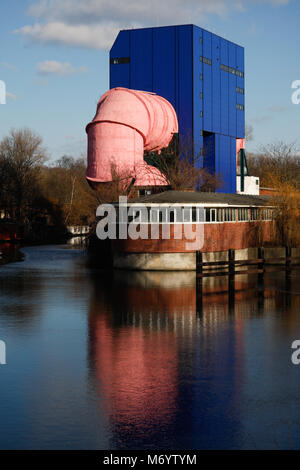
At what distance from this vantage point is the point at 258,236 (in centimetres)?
4519

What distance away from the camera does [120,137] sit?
169 feet

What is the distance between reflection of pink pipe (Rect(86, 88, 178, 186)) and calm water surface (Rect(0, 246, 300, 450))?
24.0 meters

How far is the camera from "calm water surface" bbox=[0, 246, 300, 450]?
35.2 feet

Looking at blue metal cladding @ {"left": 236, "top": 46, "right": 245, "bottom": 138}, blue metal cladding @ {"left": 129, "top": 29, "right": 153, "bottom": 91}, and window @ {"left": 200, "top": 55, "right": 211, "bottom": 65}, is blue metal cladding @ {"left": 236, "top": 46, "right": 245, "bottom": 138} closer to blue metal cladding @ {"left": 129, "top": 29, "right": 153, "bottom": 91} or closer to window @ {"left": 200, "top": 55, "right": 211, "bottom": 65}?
window @ {"left": 200, "top": 55, "right": 211, "bottom": 65}

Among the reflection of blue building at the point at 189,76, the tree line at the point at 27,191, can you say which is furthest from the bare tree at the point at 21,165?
the reflection of blue building at the point at 189,76

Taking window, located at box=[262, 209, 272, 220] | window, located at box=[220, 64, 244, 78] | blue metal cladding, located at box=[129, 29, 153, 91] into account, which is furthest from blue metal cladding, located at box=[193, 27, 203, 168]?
window, located at box=[262, 209, 272, 220]

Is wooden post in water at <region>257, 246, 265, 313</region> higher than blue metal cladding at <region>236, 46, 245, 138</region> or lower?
lower

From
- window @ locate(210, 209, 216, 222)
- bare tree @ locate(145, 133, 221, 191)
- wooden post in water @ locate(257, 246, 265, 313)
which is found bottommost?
wooden post in water @ locate(257, 246, 265, 313)

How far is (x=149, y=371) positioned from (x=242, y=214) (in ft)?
96.9

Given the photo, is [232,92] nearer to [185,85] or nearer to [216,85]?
[216,85]

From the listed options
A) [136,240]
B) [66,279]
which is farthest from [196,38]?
[66,279]
